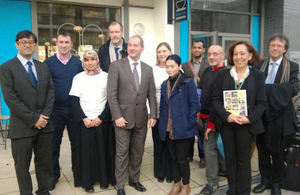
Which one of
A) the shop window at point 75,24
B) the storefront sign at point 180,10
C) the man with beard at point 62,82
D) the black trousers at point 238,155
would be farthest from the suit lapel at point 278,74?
the shop window at point 75,24

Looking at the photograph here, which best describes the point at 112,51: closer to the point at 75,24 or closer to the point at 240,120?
the point at 240,120

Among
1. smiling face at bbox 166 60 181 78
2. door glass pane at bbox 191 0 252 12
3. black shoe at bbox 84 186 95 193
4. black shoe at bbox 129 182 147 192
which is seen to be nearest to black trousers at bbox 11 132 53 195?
black shoe at bbox 84 186 95 193

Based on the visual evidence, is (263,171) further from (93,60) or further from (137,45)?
(93,60)

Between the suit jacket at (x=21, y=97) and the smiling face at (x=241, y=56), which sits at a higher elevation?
the smiling face at (x=241, y=56)

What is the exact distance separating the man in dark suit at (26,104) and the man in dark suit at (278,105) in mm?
2644

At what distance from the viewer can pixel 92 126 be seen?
11.2 feet

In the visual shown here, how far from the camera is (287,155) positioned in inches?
142

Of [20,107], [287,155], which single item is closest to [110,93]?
[20,107]

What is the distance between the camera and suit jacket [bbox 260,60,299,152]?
3.09 meters

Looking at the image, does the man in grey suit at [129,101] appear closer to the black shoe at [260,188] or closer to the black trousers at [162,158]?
the black trousers at [162,158]

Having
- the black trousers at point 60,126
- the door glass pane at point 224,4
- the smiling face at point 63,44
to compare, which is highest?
the door glass pane at point 224,4

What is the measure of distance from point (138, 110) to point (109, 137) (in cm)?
62

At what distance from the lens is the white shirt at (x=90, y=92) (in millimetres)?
3350

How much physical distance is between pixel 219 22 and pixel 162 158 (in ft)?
20.1
